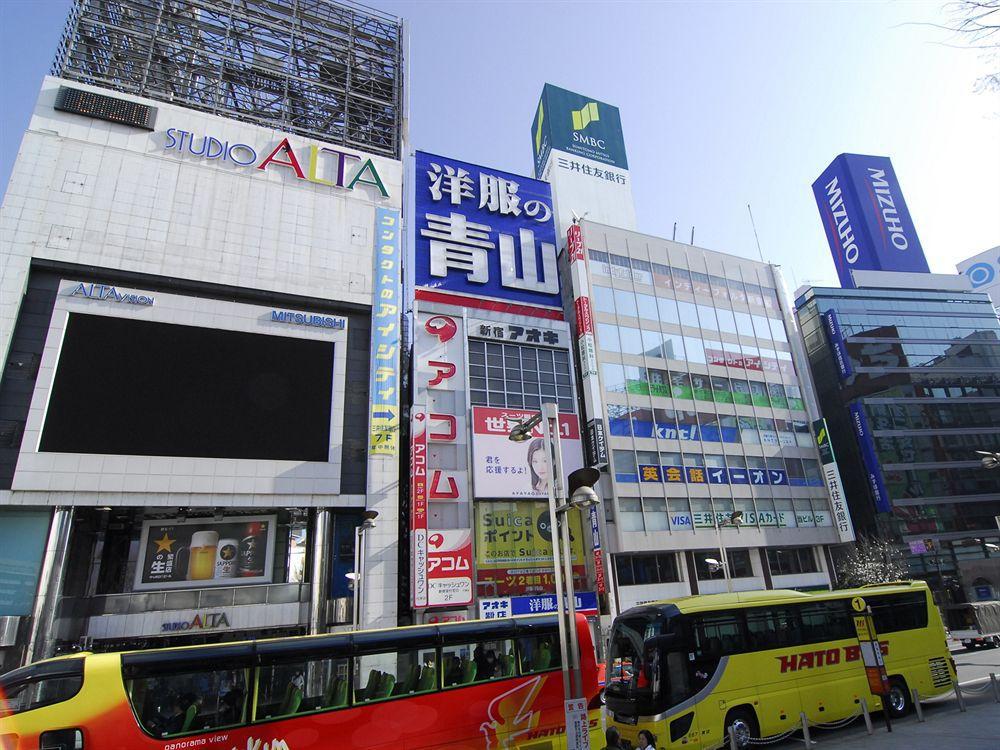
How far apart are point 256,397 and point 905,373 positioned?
6003cm

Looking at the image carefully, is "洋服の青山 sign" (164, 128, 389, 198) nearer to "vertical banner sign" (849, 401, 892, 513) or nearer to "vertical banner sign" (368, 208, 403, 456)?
"vertical banner sign" (368, 208, 403, 456)

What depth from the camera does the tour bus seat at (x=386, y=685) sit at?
12.1m

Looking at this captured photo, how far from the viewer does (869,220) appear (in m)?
62.3

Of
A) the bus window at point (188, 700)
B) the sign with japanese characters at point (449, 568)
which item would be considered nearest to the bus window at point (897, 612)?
the bus window at point (188, 700)

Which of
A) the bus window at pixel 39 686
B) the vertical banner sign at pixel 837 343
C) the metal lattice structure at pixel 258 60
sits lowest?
the bus window at pixel 39 686

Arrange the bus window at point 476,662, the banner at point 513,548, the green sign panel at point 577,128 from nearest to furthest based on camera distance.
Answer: the bus window at point 476,662 → the banner at point 513,548 → the green sign panel at point 577,128

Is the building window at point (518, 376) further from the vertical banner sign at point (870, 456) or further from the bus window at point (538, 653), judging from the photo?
→ the vertical banner sign at point (870, 456)

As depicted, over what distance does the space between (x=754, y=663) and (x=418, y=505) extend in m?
18.7

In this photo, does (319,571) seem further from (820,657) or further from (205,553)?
(820,657)

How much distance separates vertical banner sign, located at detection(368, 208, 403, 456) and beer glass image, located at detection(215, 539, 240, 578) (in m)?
7.97

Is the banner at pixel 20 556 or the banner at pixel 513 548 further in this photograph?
the banner at pixel 513 548

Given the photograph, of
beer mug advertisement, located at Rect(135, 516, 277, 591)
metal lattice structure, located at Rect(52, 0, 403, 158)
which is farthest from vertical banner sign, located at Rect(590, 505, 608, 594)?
metal lattice structure, located at Rect(52, 0, 403, 158)

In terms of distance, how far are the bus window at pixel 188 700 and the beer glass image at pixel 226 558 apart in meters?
17.4

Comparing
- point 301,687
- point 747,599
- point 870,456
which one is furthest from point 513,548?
point 870,456
